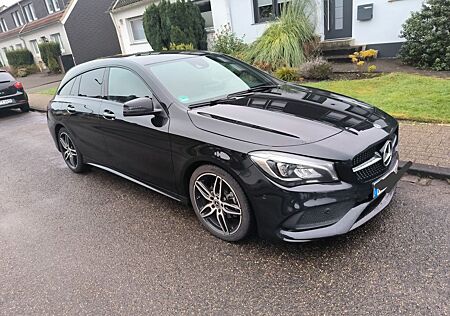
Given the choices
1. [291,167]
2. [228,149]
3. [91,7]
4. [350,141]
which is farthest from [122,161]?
[91,7]

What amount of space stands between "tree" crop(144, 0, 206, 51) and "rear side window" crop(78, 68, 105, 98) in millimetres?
9655

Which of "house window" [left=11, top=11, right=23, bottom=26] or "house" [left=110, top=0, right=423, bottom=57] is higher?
"house window" [left=11, top=11, right=23, bottom=26]

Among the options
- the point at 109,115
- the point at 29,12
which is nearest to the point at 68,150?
the point at 109,115

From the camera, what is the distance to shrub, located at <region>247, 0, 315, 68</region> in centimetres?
977

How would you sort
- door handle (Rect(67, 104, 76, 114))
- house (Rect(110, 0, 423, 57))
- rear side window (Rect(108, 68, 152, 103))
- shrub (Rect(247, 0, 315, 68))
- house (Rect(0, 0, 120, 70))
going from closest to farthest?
1. rear side window (Rect(108, 68, 152, 103))
2. door handle (Rect(67, 104, 76, 114))
3. house (Rect(110, 0, 423, 57))
4. shrub (Rect(247, 0, 315, 68))
5. house (Rect(0, 0, 120, 70))

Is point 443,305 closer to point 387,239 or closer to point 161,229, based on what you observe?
point 387,239

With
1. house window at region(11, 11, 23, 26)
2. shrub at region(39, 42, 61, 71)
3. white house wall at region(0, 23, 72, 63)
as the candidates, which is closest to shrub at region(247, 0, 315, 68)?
white house wall at region(0, 23, 72, 63)

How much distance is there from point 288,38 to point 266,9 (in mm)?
3055

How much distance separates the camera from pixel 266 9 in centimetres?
1241

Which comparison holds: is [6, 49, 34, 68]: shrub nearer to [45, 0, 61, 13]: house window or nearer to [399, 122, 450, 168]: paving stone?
[45, 0, 61, 13]: house window

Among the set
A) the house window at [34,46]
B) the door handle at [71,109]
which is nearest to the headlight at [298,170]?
the door handle at [71,109]

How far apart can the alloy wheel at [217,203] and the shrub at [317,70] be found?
6.47 metres

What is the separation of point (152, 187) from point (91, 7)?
22.4 meters

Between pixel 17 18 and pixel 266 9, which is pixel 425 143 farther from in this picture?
pixel 17 18
